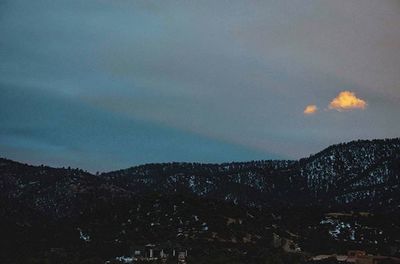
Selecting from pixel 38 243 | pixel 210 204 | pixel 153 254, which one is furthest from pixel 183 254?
pixel 210 204

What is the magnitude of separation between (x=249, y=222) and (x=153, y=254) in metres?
32.7

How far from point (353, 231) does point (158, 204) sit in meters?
41.3

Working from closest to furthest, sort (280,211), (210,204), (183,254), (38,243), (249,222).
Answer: (183,254) < (38,243) < (249,222) < (210,204) < (280,211)

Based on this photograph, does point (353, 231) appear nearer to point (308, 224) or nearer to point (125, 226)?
point (308, 224)

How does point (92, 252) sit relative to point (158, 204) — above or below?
below

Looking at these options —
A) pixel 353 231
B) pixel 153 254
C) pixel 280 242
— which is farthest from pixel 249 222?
pixel 153 254

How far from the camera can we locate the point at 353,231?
14238cm

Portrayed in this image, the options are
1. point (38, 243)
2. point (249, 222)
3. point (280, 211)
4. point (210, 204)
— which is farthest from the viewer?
point (280, 211)

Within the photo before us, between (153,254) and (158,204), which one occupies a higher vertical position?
(158,204)

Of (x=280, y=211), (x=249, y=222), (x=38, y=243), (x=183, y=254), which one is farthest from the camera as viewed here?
(x=280, y=211)

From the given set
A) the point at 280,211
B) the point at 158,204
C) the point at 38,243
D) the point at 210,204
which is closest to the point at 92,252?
the point at 38,243

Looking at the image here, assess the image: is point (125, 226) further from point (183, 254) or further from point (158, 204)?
point (183, 254)

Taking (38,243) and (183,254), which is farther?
(38,243)

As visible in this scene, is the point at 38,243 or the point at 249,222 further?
the point at 249,222
